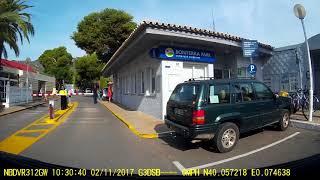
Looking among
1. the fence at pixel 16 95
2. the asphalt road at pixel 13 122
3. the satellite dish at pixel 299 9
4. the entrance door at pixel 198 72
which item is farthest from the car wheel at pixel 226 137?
the fence at pixel 16 95

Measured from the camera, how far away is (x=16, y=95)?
84.1 ft

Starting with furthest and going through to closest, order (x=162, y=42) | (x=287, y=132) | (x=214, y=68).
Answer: (x=214, y=68), (x=162, y=42), (x=287, y=132)

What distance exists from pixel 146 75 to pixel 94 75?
126 feet

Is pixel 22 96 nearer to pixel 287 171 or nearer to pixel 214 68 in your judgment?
pixel 214 68

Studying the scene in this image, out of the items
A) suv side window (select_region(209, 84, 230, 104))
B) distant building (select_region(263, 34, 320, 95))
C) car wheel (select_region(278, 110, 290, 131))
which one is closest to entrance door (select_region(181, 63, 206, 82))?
distant building (select_region(263, 34, 320, 95))

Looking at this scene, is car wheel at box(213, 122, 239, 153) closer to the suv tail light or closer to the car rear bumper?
the car rear bumper

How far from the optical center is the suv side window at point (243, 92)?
7.24 metres

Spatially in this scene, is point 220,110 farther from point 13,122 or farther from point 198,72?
point 13,122

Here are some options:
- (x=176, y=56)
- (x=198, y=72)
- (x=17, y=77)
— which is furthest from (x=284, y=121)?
(x=17, y=77)

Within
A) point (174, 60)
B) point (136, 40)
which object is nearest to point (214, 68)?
point (174, 60)

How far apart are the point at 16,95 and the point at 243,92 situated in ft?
73.6

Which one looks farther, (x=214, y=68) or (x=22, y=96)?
(x=22, y=96)

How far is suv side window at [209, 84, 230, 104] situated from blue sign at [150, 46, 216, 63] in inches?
210

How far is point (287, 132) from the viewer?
8.06 meters
